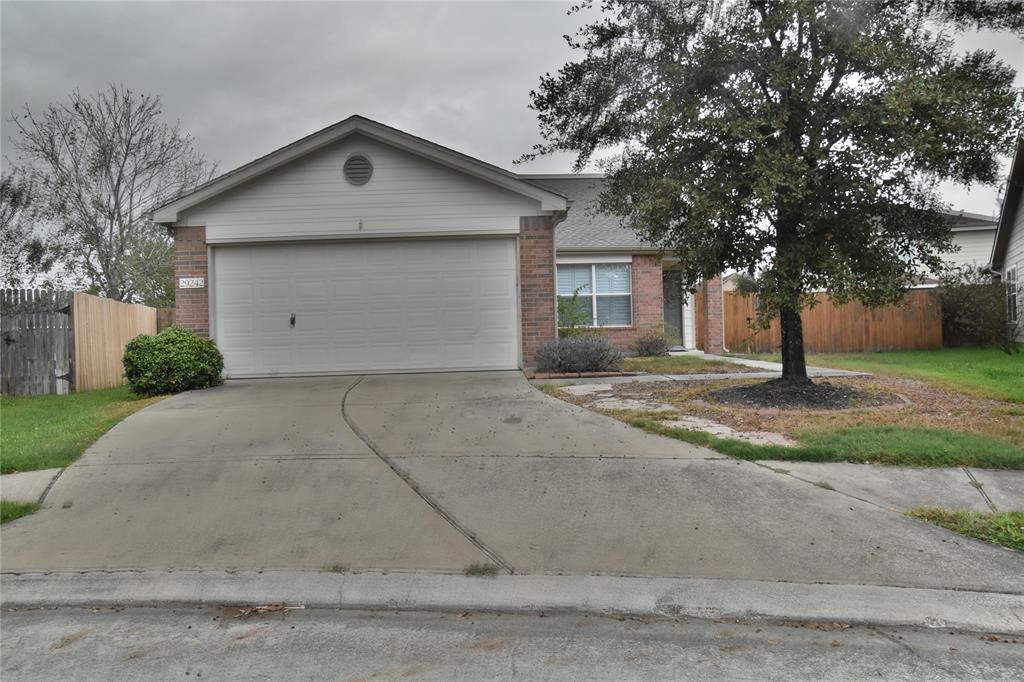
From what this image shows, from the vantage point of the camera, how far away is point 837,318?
21.8m

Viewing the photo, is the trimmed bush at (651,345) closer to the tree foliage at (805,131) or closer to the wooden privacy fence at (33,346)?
the tree foliage at (805,131)

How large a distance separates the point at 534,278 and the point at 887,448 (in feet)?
23.5

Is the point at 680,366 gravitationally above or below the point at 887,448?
above

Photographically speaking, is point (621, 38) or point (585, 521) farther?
point (621, 38)

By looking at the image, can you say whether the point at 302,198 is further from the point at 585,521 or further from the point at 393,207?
the point at 585,521

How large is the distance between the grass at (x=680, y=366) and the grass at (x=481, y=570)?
878 centimetres

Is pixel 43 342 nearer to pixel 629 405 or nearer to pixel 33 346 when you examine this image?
pixel 33 346

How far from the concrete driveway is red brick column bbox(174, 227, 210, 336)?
4.39 metres

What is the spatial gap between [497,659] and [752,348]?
20.0m

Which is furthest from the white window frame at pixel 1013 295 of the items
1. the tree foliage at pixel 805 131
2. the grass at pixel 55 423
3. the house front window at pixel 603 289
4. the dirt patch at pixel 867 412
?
the grass at pixel 55 423

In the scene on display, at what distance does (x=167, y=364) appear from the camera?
11234 mm

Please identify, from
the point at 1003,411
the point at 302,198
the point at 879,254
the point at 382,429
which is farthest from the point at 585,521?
the point at 302,198

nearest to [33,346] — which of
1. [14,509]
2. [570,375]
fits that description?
[14,509]

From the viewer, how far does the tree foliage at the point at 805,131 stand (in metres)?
7.82
